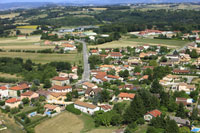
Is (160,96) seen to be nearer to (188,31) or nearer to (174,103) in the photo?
(174,103)

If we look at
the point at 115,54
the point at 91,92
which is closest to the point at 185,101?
the point at 91,92

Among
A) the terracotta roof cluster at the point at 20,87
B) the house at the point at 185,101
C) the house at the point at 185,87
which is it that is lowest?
the terracotta roof cluster at the point at 20,87

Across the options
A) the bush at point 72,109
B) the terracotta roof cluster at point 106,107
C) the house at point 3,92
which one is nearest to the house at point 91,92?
the bush at point 72,109

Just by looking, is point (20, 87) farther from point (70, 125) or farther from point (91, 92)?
point (70, 125)

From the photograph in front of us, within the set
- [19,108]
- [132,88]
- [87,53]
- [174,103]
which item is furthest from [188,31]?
[19,108]

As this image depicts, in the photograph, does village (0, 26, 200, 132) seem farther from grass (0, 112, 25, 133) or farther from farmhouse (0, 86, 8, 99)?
grass (0, 112, 25, 133)

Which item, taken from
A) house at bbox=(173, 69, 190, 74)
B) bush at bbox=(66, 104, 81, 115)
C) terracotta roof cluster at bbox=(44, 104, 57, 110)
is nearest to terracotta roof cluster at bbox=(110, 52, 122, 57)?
house at bbox=(173, 69, 190, 74)

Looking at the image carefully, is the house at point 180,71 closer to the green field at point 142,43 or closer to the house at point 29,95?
the house at point 29,95
